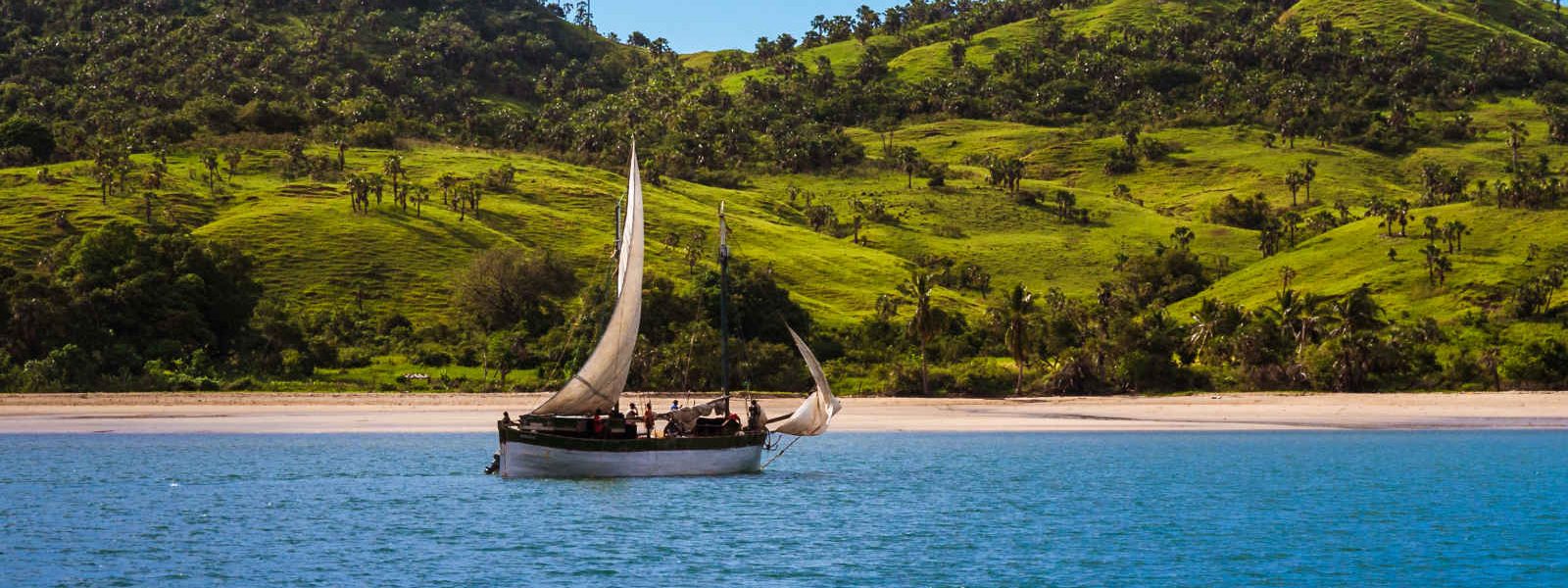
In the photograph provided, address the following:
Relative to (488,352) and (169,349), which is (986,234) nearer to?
(488,352)

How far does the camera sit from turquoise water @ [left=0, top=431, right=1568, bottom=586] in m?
36.6

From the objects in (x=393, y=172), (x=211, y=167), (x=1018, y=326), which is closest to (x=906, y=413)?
(x=1018, y=326)

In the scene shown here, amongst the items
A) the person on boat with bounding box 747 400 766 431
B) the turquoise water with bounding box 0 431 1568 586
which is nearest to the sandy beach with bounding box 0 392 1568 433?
the turquoise water with bounding box 0 431 1568 586

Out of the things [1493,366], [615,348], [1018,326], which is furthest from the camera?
[1018,326]

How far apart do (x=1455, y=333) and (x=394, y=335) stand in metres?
86.9

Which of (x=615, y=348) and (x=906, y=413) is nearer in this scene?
(x=615, y=348)

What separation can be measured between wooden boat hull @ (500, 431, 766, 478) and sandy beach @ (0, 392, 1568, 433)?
86.4ft

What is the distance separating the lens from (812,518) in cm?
4600

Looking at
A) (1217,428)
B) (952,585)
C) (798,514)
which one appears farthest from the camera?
(1217,428)

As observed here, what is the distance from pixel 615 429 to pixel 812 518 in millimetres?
10341

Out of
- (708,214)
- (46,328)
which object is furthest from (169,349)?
(708,214)

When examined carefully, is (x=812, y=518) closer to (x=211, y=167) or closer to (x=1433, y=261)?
(x=1433, y=261)

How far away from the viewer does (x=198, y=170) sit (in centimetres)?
18012

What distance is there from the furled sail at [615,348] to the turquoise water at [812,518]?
133 inches
